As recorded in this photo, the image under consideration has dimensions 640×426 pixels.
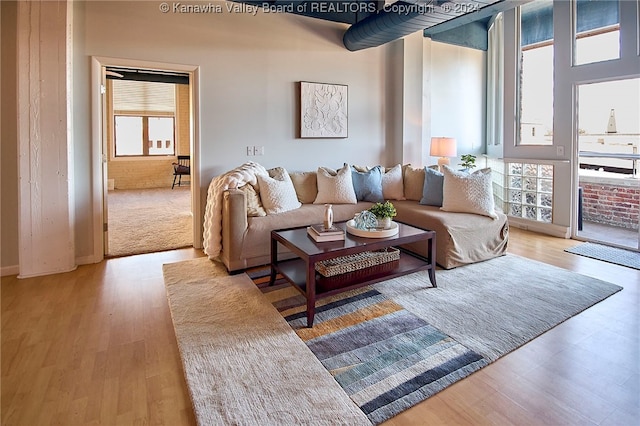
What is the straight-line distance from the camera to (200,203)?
4449 mm

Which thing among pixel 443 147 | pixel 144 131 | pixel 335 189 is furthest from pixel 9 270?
pixel 144 131

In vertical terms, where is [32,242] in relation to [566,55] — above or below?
below

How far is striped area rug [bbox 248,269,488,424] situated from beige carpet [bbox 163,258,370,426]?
90mm

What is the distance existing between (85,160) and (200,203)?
1242 mm

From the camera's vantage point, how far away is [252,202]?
3.68 metres

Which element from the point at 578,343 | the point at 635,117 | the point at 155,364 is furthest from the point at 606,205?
the point at 155,364

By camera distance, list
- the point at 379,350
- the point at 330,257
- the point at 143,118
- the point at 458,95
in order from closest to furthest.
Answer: the point at 379,350 → the point at 330,257 → the point at 458,95 → the point at 143,118

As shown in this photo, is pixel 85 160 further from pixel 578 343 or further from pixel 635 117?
pixel 635 117

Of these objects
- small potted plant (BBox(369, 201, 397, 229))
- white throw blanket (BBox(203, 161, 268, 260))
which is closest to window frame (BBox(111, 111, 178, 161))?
white throw blanket (BBox(203, 161, 268, 260))

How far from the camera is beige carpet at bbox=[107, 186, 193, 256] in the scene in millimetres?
4504

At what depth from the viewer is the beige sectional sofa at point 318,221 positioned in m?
3.46

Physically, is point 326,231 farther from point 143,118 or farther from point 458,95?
point 143,118

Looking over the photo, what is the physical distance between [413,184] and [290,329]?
9.44ft

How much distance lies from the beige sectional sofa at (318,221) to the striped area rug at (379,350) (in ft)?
2.36
